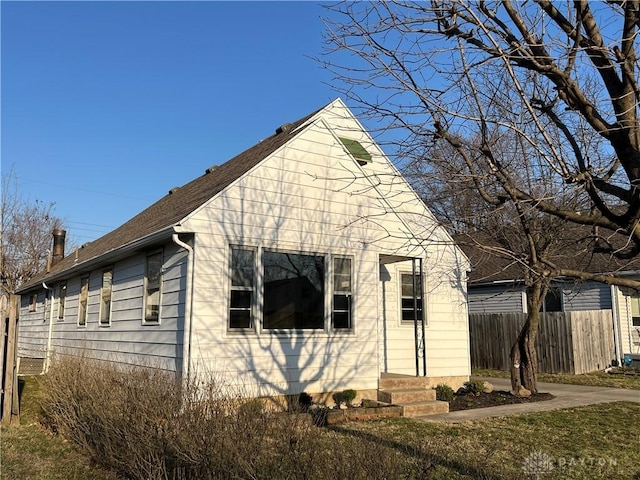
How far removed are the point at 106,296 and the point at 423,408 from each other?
26.3ft

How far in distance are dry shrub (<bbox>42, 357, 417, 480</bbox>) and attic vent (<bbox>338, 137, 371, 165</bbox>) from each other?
7564 millimetres

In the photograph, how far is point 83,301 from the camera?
14914mm

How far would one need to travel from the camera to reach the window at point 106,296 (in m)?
13.0

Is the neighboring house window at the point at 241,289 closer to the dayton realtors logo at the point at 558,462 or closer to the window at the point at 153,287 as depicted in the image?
the window at the point at 153,287

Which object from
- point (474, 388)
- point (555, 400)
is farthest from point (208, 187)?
point (555, 400)

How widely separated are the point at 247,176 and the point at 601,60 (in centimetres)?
708

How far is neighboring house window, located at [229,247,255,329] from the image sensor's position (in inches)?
380

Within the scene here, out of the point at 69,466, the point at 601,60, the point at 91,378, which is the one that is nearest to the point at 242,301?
the point at 91,378

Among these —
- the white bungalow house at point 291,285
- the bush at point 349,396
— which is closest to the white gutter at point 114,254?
the white bungalow house at point 291,285

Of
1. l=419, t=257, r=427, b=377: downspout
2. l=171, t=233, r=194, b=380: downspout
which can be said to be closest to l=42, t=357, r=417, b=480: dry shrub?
l=171, t=233, r=194, b=380: downspout

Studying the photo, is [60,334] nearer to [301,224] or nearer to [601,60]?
[301,224]

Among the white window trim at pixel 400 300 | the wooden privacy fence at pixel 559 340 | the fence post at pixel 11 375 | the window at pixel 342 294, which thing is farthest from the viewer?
the wooden privacy fence at pixel 559 340

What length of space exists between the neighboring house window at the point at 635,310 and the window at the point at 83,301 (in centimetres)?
1782

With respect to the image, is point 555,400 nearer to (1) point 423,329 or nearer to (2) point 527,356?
(2) point 527,356
